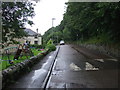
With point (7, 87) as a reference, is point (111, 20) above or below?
above

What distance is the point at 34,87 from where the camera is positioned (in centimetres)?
500

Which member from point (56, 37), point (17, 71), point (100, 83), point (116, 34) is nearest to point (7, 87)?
point (17, 71)

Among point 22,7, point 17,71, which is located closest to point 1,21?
point 22,7

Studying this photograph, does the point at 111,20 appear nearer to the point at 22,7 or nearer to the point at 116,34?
the point at 116,34

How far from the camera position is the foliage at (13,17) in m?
6.52

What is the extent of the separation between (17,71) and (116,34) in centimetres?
1052

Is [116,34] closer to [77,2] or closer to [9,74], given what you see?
[77,2]

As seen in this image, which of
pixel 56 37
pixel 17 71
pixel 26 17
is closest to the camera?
pixel 17 71

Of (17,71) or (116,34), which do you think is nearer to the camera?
(17,71)

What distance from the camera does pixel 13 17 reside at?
6895 millimetres

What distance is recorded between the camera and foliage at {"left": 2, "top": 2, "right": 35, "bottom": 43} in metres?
6.52

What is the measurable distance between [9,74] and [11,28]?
116 inches

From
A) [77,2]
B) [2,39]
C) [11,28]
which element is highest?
[77,2]

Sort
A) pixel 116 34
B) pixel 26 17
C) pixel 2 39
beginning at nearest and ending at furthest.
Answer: pixel 2 39 < pixel 26 17 < pixel 116 34
